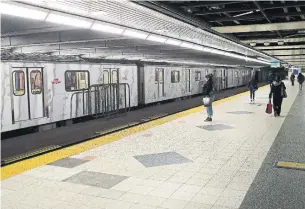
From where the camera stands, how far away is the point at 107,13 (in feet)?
18.6

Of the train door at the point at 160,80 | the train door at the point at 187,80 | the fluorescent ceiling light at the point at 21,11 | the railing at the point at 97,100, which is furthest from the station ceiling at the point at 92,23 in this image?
the train door at the point at 187,80

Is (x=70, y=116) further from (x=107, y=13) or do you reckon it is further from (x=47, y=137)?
(x=107, y=13)

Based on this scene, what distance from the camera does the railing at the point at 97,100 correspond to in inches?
484

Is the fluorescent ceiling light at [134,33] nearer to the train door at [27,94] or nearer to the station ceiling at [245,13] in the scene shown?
the station ceiling at [245,13]

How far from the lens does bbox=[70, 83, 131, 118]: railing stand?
12.3 metres

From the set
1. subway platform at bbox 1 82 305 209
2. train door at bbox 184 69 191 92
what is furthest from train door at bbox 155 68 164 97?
subway platform at bbox 1 82 305 209

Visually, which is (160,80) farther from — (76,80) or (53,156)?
(53,156)

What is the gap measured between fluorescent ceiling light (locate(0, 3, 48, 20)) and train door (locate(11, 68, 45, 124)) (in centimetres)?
493

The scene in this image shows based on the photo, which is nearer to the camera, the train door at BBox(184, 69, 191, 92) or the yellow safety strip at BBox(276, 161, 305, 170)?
the yellow safety strip at BBox(276, 161, 305, 170)

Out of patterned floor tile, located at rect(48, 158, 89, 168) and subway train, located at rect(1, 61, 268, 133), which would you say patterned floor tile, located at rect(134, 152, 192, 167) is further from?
subway train, located at rect(1, 61, 268, 133)

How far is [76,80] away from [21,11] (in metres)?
7.47

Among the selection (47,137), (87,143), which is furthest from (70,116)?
(87,143)

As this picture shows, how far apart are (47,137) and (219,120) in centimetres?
562

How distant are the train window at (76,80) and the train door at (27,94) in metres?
1.24
